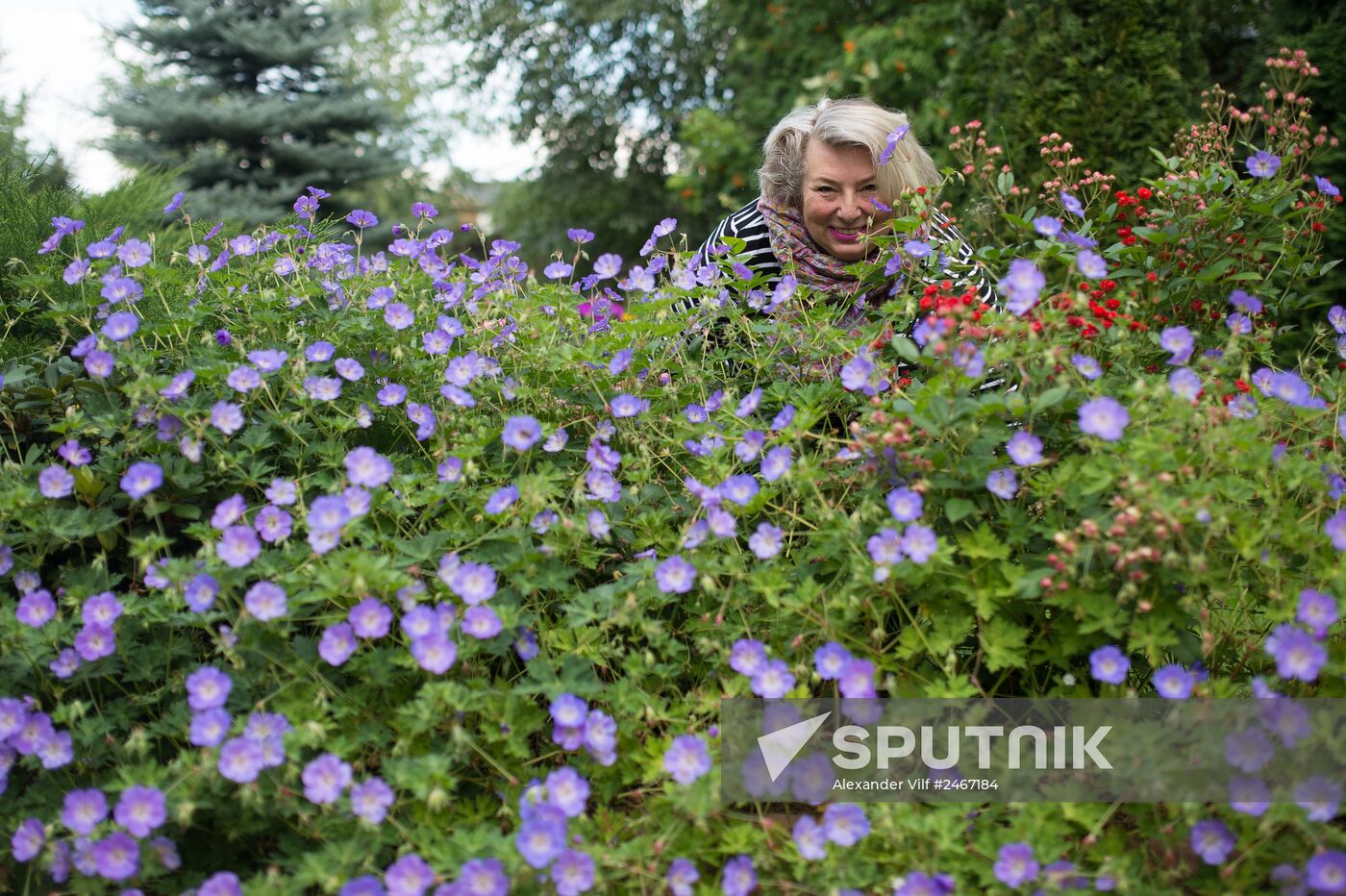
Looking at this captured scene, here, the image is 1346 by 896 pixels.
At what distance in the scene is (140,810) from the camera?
5.40ft

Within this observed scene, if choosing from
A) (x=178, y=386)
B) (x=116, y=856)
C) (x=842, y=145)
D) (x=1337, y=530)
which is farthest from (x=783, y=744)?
(x=842, y=145)

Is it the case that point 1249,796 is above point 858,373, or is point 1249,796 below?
below

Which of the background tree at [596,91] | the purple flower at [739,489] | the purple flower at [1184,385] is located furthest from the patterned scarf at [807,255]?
the background tree at [596,91]

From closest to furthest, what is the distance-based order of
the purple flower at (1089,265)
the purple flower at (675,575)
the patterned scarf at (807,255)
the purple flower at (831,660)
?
the purple flower at (831,660) < the purple flower at (675,575) < the purple flower at (1089,265) < the patterned scarf at (807,255)

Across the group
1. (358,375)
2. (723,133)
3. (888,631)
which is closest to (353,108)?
(723,133)

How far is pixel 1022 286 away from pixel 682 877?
127 centimetres

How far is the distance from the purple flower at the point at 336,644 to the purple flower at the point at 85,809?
1.36 ft

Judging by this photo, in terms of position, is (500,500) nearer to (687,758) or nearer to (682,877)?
(687,758)

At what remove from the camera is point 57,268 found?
2643 mm

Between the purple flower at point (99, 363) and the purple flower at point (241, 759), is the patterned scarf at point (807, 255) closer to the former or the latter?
the purple flower at point (99, 363)

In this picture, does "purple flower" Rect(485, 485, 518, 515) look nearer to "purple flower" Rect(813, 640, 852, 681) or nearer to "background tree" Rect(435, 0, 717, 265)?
"purple flower" Rect(813, 640, 852, 681)

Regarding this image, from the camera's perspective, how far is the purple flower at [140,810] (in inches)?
64.1

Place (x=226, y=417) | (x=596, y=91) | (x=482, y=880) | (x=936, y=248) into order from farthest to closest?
(x=596, y=91) → (x=936, y=248) → (x=226, y=417) → (x=482, y=880)

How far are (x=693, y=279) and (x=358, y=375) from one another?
2.80 ft
